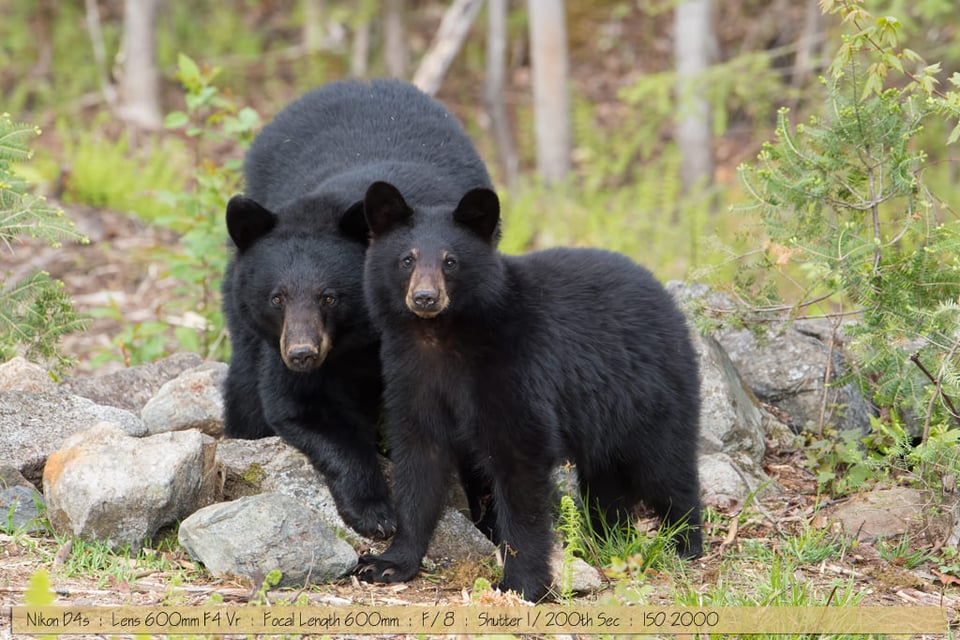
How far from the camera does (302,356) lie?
14.5 ft

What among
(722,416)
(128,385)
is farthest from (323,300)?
(722,416)

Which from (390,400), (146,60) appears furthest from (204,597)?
(146,60)

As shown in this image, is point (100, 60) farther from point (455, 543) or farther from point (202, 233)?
point (455, 543)

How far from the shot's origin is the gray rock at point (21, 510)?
444 cm

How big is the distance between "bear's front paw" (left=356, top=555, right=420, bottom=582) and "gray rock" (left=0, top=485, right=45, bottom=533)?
127 centimetres

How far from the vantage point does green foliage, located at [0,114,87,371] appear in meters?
5.16

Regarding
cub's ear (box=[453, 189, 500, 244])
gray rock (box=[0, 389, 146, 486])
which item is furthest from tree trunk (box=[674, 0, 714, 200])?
gray rock (box=[0, 389, 146, 486])

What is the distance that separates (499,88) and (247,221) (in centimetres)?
904

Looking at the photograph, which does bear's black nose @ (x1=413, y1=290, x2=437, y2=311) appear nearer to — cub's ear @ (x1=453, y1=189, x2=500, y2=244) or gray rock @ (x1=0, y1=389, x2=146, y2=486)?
cub's ear @ (x1=453, y1=189, x2=500, y2=244)

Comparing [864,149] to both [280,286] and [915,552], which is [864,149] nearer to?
[915,552]

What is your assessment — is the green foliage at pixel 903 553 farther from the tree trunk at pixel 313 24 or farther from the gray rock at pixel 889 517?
the tree trunk at pixel 313 24

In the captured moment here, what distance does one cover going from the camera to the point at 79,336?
872 centimetres

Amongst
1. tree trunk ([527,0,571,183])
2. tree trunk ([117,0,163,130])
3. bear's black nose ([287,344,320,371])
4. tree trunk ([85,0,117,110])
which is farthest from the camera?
tree trunk ([85,0,117,110])

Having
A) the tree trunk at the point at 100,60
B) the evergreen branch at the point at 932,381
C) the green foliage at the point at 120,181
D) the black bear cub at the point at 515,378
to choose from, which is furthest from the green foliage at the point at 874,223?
the tree trunk at the point at 100,60
